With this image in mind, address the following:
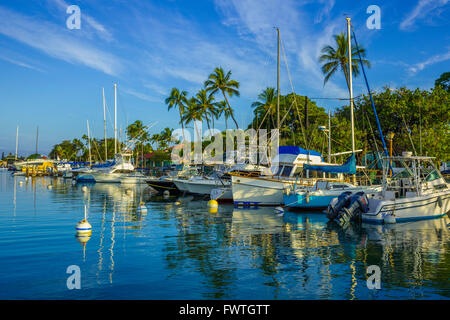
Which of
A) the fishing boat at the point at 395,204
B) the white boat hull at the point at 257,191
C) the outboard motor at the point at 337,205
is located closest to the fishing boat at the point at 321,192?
the white boat hull at the point at 257,191

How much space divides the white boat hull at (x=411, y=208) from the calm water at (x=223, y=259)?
65 centimetres

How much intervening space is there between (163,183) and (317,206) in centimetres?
2192

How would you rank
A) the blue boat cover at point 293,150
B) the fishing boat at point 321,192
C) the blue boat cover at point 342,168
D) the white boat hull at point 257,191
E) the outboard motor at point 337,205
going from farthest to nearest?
the blue boat cover at point 293,150
the white boat hull at point 257,191
the blue boat cover at point 342,168
the fishing boat at point 321,192
the outboard motor at point 337,205

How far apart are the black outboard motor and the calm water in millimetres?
1020

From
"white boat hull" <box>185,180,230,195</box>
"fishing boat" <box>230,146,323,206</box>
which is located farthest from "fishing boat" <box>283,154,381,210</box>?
"white boat hull" <box>185,180,230,195</box>

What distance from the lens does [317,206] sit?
25.2 m

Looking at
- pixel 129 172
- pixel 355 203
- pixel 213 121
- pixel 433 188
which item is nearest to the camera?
pixel 355 203

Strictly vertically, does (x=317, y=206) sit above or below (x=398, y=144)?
below

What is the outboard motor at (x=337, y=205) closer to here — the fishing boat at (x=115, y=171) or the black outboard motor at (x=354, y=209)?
the black outboard motor at (x=354, y=209)

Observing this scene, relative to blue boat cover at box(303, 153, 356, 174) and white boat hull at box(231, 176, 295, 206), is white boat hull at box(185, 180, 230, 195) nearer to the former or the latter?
white boat hull at box(231, 176, 295, 206)

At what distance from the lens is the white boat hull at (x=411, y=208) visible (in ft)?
64.8

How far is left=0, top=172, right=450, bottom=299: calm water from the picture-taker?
9227 mm
